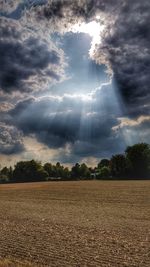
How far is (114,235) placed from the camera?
20031 mm

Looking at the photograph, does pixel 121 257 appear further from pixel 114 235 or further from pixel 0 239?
pixel 0 239

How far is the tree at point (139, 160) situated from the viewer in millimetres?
145350

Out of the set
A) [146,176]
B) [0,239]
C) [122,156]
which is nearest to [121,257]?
[0,239]

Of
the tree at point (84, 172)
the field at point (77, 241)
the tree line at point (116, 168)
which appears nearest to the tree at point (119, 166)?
the tree line at point (116, 168)

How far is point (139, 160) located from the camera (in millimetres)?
151125

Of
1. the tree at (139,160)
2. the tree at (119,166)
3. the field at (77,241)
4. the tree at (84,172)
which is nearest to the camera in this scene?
the field at (77,241)

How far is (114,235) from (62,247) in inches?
163

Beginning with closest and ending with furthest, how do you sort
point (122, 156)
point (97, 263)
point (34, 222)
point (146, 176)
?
point (97, 263) < point (34, 222) < point (146, 176) < point (122, 156)

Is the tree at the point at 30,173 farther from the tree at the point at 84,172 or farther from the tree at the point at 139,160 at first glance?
the tree at the point at 139,160

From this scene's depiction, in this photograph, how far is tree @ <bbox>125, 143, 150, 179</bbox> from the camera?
477 ft

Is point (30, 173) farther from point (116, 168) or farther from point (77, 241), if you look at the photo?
point (77, 241)

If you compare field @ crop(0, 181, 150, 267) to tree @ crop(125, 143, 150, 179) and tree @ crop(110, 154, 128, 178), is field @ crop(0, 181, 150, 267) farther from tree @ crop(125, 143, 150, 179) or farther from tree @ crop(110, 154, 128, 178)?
tree @ crop(110, 154, 128, 178)

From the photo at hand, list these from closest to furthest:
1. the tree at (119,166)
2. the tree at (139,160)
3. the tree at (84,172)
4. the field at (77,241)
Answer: the field at (77,241), the tree at (139,160), the tree at (119,166), the tree at (84,172)

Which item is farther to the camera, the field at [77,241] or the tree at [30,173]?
the tree at [30,173]
